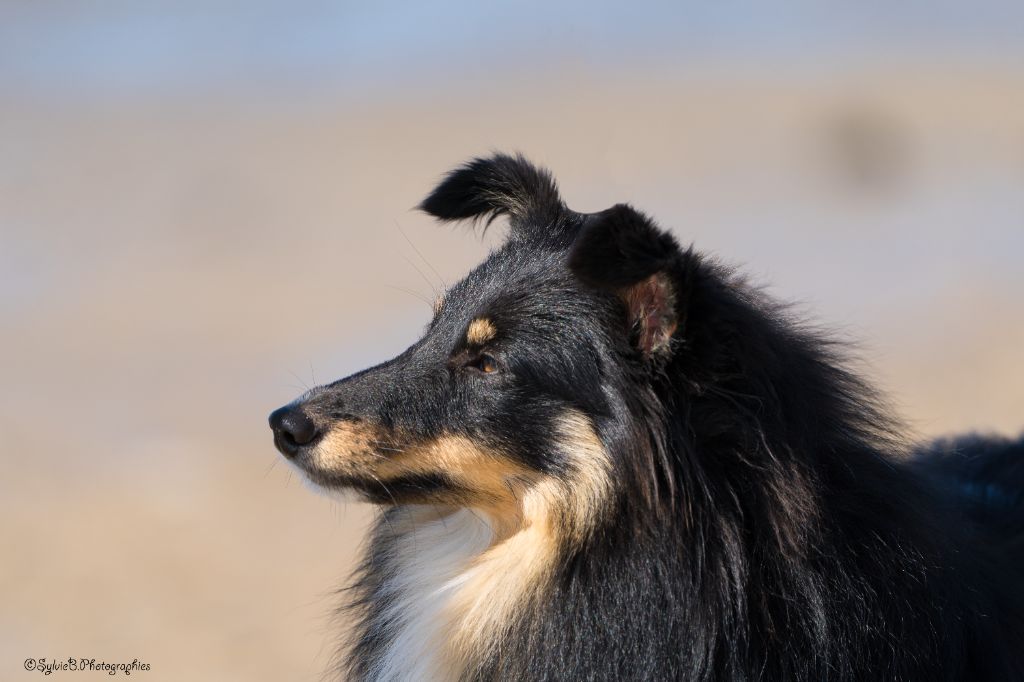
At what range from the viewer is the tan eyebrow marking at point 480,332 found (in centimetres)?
390

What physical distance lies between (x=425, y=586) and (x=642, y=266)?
1467 mm

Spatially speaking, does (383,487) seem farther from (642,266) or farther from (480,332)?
(642,266)

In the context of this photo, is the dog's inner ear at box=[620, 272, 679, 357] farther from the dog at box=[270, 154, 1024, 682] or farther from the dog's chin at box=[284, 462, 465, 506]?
the dog's chin at box=[284, 462, 465, 506]

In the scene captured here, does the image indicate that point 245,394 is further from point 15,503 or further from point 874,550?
point 874,550

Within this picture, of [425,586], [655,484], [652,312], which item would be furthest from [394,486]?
[652,312]

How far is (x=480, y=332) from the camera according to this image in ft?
12.8

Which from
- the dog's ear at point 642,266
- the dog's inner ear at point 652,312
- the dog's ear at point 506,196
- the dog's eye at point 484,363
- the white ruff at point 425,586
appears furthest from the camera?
the dog's ear at point 506,196

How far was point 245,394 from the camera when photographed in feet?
35.9

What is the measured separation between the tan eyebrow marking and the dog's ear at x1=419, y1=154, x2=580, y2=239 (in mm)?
475

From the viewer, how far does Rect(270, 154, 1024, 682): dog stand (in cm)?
Answer: 364

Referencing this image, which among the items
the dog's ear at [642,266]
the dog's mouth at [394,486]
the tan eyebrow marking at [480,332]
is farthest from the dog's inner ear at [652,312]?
the dog's mouth at [394,486]

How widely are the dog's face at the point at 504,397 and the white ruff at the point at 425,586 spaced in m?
0.22

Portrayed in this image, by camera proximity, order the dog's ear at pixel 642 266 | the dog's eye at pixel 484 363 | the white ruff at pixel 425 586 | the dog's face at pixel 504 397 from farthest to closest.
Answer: the white ruff at pixel 425 586 < the dog's eye at pixel 484 363 < the dog's face at pixel 504 397 < the dog's ear at pixel 642 266

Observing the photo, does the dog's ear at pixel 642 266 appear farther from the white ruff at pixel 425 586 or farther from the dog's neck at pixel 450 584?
the white ruff at pixel 425 586
